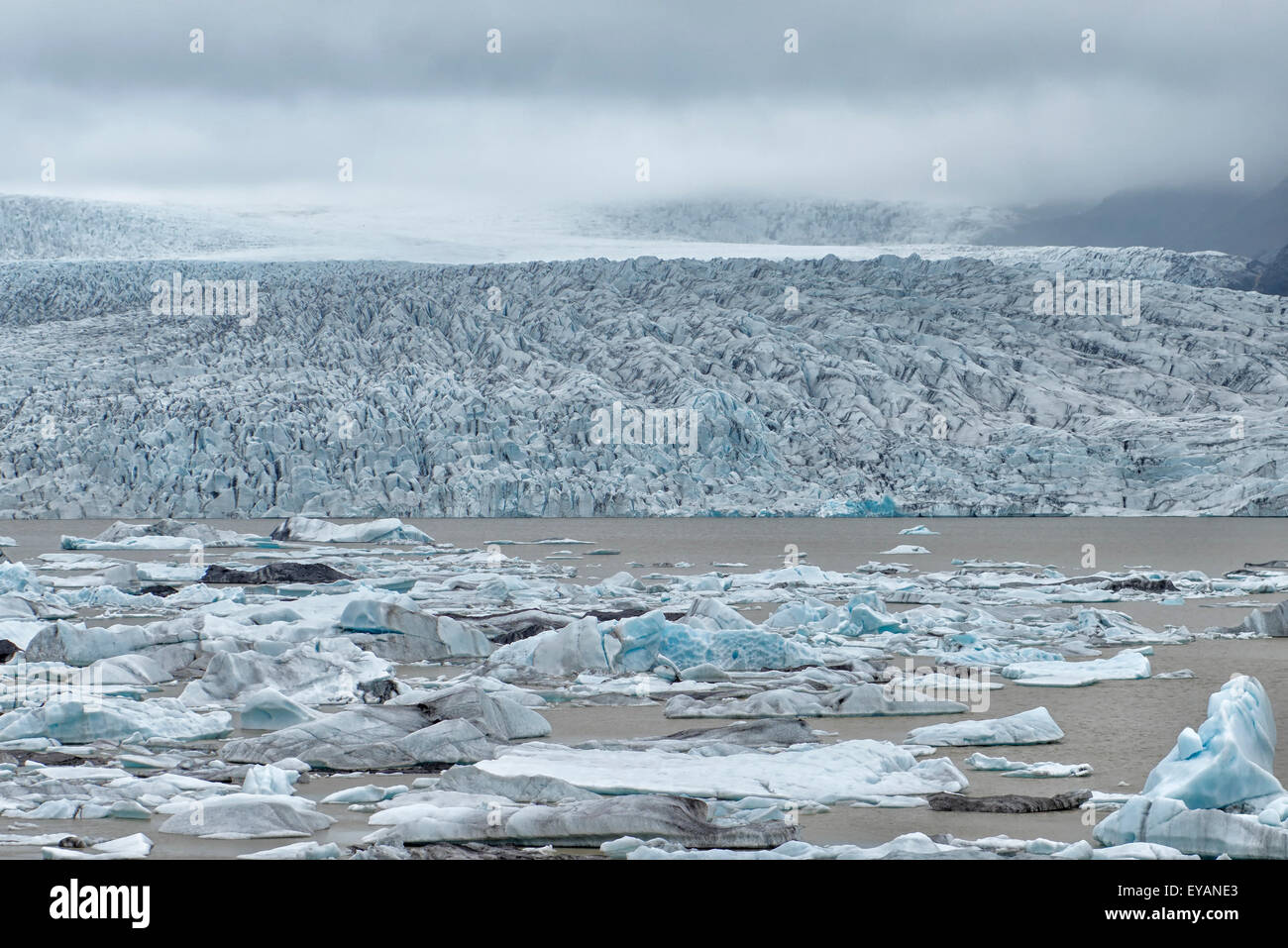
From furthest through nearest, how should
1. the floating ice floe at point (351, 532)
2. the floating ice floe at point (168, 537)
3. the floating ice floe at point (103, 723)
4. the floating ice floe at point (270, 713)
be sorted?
1. the floating ice floe at point (351, 532)
2. the floating ice floe at point (168, 537)
3. the floating ice floe at point (270, 713)
4. the floating ice floe at point (103, 723)

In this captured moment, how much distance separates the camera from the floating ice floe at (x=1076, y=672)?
382 inches

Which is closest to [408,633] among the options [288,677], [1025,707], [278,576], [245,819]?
[288,677]

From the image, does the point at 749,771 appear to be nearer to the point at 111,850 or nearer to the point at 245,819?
the point at 245,819

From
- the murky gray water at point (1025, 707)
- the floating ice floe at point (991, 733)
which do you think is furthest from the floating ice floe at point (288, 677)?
the floating ice floe at point (991, 733)

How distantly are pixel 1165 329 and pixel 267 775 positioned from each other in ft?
168

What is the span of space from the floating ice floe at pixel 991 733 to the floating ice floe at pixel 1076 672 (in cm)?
230

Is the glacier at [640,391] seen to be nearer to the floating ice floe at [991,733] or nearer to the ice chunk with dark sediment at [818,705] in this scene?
the ice chunk with dark sediment at [818,705]

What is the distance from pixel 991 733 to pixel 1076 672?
309 cm

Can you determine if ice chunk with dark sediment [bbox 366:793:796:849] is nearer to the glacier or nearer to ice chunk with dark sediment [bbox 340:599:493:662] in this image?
ice chunk with dark sediment [bbox 340:599:493:662]

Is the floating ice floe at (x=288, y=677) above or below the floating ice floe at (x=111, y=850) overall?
below

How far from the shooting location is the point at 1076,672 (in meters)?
10.0

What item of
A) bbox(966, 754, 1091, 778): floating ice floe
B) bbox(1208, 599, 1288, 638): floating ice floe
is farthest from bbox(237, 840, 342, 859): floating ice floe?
bbox(1208, 599, 1288, 638): floating ice floe

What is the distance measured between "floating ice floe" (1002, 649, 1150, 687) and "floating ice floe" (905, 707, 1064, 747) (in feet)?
7.53

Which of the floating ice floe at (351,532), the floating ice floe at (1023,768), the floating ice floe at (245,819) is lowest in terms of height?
the floating ice floe at (351,532)
